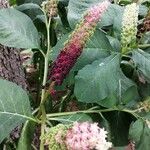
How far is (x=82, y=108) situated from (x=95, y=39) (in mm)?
233

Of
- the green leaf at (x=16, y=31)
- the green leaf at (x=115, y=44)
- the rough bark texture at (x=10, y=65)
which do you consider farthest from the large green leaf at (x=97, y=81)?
the rough bark texture at (x=10, y=65)

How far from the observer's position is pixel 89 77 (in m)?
1.18

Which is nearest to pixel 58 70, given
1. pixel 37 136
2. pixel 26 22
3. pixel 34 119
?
pixel 34 119

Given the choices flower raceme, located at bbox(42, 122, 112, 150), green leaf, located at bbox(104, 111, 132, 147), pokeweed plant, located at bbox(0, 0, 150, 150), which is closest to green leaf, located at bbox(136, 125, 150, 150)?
pokeweed plant, located at bbox(0, 0, 150, 150)

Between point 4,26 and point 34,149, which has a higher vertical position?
point 4,26

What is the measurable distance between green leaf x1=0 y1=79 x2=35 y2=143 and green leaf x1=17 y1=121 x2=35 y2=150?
0.03m

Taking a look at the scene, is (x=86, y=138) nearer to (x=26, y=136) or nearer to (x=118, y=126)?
(x=26, y=136)

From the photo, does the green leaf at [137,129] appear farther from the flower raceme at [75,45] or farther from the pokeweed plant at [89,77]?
the flower raceme at [75,45]

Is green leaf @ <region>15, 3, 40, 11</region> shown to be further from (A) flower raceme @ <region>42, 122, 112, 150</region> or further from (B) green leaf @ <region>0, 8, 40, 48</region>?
(A) flower raceme @ <region>42, 122, 112, 150</region>

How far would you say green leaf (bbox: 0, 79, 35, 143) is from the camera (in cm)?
112

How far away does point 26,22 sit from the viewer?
1.37m

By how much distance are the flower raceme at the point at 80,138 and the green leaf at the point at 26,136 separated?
236mm

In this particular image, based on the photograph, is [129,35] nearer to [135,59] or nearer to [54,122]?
[135,59]

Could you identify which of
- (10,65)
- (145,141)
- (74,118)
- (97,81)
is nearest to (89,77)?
(97,81)
